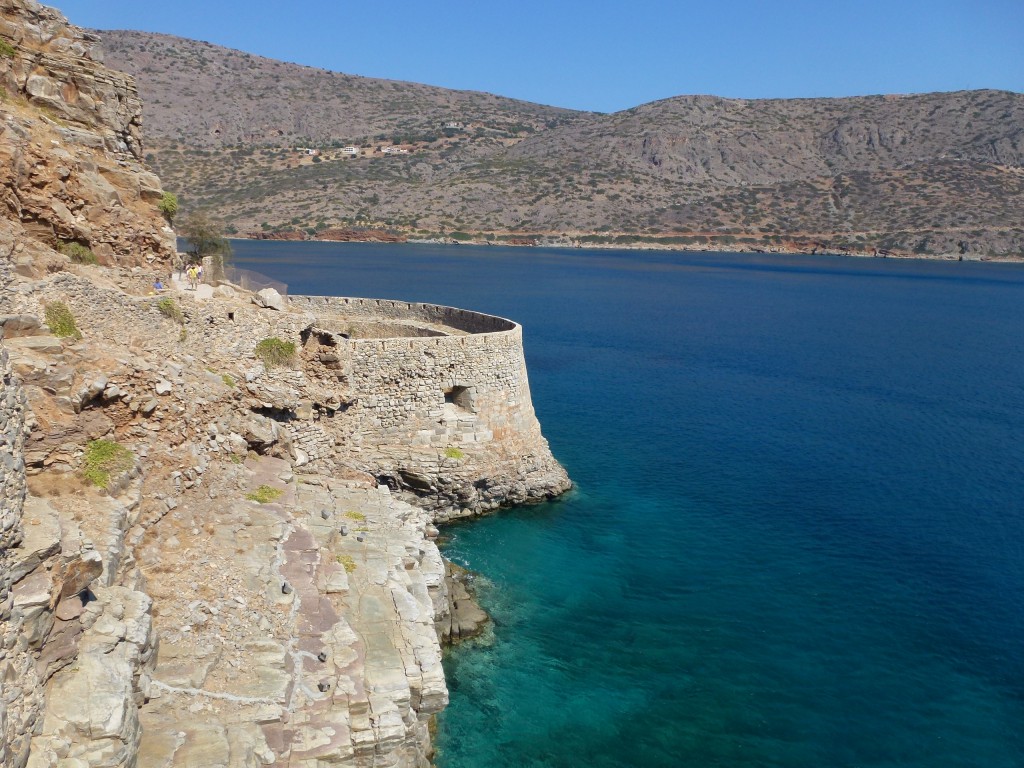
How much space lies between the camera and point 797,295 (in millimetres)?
83250

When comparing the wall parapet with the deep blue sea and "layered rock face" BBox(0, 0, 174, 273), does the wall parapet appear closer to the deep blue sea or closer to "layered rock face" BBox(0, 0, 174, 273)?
the deep blue sea

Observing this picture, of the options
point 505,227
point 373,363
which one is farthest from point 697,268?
point 373,363

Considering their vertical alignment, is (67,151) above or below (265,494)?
above

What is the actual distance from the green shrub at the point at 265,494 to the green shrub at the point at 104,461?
10.5 ft

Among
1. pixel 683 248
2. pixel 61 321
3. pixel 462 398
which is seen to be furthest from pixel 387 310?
pixel 683 248

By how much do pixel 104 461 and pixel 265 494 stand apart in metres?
4.13

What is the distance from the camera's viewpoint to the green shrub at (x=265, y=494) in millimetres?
16225

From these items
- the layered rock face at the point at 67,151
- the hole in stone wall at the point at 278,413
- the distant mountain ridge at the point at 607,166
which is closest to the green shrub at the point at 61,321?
the layered rock face at the point at 67,151

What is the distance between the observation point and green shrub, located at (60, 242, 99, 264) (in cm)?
1683

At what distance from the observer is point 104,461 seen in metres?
12.8

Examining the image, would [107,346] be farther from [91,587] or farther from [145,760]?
[145,760]

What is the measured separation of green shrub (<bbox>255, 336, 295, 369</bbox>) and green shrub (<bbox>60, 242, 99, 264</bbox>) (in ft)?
13.9

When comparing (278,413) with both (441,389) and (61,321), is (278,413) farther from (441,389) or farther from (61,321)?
(61,321)

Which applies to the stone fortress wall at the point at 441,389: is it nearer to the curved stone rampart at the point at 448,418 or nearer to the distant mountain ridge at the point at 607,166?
the curved stone rampart at the point at 448,418
